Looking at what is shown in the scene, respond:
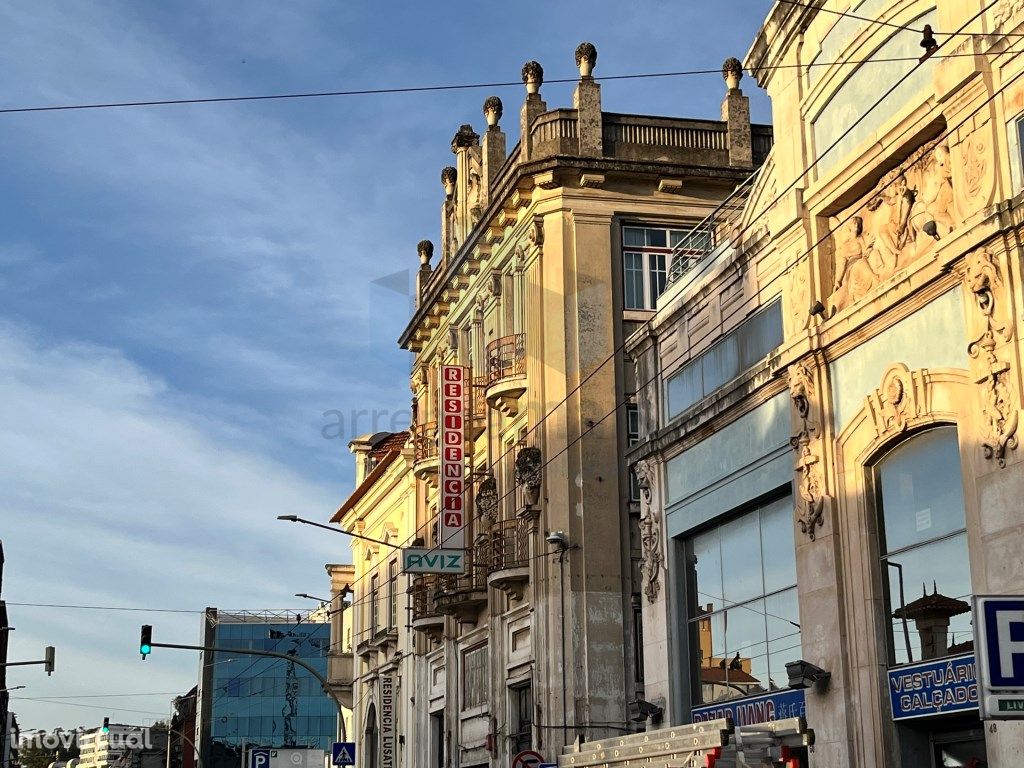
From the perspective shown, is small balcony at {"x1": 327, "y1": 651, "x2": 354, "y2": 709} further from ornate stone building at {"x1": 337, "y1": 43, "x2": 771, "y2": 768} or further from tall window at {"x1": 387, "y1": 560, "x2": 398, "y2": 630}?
ornate stone building at {"x1": 337, "y1": 43, "x2": 771, "y2": 768}

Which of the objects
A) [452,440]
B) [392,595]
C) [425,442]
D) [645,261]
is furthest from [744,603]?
[392,595]

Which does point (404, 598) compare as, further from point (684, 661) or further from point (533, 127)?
point (684, 661)

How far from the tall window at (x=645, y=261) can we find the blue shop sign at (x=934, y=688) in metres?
16.8

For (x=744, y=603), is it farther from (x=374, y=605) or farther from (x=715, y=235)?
(x=374, y=605)

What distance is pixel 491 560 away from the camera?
36.3m

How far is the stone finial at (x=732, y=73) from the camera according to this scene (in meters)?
36.4

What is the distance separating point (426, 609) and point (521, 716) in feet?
25.8

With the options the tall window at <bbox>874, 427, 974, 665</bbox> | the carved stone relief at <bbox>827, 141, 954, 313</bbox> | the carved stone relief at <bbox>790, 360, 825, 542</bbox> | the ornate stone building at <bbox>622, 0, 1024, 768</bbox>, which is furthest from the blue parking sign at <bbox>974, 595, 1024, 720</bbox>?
the carved stone relief at <bbox>790, 360, 825, 542</bbox>

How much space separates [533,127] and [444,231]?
37.1 feet

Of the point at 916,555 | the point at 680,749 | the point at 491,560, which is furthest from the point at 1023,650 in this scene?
the point at 491,560

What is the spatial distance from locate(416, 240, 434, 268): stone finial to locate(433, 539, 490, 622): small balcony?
13.1m

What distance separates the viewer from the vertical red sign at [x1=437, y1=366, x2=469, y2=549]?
3959 cm

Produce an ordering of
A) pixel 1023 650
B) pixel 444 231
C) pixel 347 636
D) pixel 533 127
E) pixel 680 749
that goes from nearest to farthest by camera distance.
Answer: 1. pixel 1023 650
2. pixel 680 749
3. pixel 533 127
4. pixel 444 231
5. pixel 347 636

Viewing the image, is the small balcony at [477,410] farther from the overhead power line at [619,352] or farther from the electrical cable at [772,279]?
the electrical cable at [772,279]
